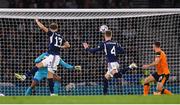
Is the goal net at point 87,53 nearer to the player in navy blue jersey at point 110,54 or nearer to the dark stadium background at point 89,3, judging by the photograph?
the player in navy blue jersey at point 110,54

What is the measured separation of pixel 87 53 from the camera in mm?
17469

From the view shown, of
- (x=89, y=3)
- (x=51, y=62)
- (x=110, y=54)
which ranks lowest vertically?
(x=51, y=62)

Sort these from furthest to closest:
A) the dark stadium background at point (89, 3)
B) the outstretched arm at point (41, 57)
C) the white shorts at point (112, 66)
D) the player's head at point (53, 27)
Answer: the dark stadium background at point (89, 3)
the outstretched arm at point (41, 57)
the white shorts at point (112, 66)
the player's head at point (53, 27)

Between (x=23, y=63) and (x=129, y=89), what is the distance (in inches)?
110

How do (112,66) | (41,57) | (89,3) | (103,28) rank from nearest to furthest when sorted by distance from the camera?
(112,66), (41,57), (103,28), (89,3)

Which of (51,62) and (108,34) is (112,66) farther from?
(51,62)

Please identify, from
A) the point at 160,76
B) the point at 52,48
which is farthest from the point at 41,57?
the point at 160,76

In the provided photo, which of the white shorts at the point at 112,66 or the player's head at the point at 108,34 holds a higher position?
the player's head at the point at 108,34

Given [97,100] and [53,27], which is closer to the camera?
[97,100]

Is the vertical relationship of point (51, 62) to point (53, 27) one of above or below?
below

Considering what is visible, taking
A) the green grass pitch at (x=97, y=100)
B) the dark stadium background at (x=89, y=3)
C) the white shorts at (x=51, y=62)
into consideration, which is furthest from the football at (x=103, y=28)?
the green grass pitch at (x=97, y=100)

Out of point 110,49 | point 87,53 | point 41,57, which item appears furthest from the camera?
point 87,53

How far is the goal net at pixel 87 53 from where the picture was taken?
1720cm

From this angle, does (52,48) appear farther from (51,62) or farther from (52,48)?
(51,62)
